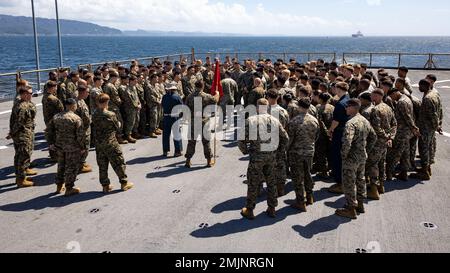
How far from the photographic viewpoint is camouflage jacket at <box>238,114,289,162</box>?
6.39m

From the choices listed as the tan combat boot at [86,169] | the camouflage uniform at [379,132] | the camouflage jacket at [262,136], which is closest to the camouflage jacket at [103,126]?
the tan combat boot at [86,169]

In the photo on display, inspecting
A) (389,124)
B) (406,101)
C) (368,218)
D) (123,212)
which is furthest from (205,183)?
(406,101)

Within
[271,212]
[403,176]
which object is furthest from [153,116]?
[403,176]

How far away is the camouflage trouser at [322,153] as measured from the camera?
28.1 ft

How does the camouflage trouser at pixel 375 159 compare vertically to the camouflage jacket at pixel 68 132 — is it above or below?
below

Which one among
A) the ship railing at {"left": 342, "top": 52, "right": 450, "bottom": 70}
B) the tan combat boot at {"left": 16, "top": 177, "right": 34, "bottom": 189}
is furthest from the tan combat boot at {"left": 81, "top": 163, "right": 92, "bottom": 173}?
the ship railing at {"left": 342, "top": 52, "right": 450, "bottom": 70}

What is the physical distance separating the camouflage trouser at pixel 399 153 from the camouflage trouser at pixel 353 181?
195 cm

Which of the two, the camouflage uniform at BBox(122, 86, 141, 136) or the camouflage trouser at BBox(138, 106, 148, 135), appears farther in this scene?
the camouflage trouser at BBox(138, 106, 148, 135)

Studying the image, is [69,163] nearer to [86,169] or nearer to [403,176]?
[86,169]

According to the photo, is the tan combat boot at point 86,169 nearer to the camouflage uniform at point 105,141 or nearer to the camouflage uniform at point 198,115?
the camouflage uniform at point 105,141

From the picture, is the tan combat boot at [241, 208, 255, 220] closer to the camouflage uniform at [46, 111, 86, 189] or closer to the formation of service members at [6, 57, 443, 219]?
the formation of service members at [6, 57, 443, 219]

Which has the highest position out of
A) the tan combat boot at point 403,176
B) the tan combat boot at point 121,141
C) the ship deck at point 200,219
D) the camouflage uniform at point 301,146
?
the camouflage uniform at point 301,146

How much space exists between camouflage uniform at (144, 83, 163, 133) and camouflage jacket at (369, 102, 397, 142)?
22.8ft
